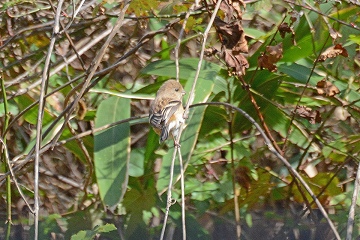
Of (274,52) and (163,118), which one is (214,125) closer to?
(163,118)

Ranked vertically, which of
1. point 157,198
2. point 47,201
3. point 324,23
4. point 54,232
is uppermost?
point 324,23

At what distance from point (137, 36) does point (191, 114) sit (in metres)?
1.38

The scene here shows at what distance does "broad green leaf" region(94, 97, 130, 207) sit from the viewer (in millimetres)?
2896

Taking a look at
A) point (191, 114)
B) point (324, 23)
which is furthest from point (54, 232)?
point (324, 23)

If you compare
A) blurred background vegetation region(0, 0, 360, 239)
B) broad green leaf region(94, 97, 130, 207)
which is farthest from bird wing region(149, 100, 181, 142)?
broad green leaf region(94, 97, 130, 207)

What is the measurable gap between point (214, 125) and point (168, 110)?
64 cm

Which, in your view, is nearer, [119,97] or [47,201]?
[119,97]

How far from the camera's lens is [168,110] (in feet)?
9.11

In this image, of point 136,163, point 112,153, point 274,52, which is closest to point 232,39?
point 274,52

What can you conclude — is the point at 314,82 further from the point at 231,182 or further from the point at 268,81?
the point at 231,182

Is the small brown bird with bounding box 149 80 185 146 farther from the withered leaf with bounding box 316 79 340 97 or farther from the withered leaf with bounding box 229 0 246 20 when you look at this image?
the withered leaf with bounding box 316 79 340 97

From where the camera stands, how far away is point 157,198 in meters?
A: 3.08

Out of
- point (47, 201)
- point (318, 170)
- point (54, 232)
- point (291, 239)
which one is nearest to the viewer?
point (291, 239)

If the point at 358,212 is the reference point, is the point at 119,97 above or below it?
above
